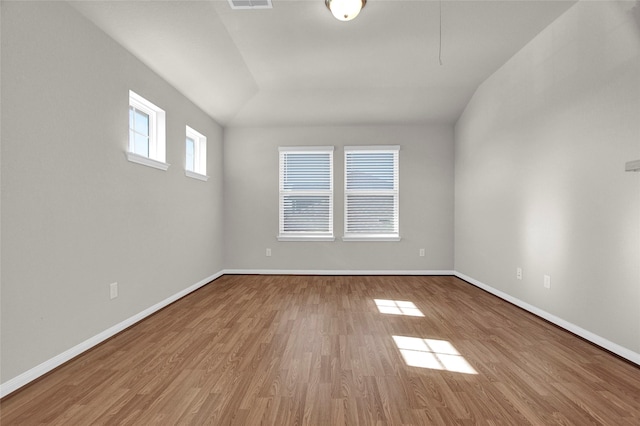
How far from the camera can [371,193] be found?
5184 millimetres

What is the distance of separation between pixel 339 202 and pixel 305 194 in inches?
23.1

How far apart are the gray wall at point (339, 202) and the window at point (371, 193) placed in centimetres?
12

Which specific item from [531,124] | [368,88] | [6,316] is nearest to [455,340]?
[531,124]

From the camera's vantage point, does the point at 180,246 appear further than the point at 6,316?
Yes

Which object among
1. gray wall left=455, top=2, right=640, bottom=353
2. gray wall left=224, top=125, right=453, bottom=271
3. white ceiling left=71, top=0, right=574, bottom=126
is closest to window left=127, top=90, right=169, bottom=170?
white ceiling left=71, top=0, right=574, bottom=126

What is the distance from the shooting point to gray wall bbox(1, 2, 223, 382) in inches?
68.9

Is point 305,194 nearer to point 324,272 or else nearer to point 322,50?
point 324,272

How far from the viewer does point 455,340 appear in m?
2.41

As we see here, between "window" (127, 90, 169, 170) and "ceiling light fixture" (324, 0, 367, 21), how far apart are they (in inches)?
76.0

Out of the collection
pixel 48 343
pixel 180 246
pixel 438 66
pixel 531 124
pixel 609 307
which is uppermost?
pixel 438 66

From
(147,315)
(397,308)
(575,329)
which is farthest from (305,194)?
(575,329)

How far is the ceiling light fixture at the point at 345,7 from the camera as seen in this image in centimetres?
246

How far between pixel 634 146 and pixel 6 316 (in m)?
3.95

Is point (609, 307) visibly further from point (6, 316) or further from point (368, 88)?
point (6, 316)
